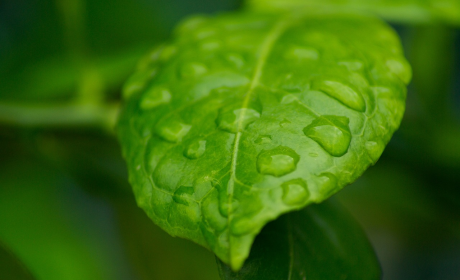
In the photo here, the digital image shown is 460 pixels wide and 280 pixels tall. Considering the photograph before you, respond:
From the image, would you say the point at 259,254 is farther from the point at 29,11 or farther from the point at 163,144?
the point at 29,11

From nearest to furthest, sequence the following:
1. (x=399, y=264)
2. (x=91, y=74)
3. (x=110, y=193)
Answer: (x=91, y=74) < (x=110, y=193) < (x=399, y=264)

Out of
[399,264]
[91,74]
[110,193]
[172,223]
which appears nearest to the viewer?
[172,223]

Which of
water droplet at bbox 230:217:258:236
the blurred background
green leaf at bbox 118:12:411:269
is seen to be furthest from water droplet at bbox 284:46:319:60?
the blurred background

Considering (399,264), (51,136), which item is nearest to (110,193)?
(51,136)

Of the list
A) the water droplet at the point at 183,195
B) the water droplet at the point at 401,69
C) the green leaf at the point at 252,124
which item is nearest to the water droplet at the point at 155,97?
the green leaf at the point at 252,124

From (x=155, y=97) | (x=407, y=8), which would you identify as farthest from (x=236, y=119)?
(x=407, y=8)

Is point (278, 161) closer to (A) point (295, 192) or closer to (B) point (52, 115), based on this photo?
(A) point (295, 192)

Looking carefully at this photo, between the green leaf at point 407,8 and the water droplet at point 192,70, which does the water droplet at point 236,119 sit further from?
the green leaf at point 407,8

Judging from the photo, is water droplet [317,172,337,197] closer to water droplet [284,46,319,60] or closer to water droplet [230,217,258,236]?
water droplet [230,217,258,236]
